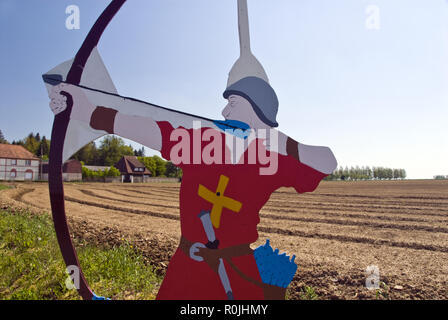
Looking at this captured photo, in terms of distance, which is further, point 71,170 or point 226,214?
point 71,170

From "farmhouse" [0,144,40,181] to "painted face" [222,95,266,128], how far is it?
146 ft

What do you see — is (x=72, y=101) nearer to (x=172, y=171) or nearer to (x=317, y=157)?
(x=317, y=157)

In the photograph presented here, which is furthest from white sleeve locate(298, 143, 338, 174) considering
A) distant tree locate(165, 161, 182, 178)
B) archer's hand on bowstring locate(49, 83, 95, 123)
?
distant tree locate(165, 161, 182, 178)

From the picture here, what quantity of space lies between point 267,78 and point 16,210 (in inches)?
379

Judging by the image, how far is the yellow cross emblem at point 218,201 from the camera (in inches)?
72.6

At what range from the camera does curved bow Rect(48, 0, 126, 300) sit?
1956 millimetres

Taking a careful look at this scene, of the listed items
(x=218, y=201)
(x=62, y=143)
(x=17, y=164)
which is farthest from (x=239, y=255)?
(x=17, y=164)

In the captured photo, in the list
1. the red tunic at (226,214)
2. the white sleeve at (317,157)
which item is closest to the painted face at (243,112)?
the red tunic at (226,214)

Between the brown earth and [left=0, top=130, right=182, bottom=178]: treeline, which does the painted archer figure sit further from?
[left=0, top=130, right=182, bottom=178]: treeline

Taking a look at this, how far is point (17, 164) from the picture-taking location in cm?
3816

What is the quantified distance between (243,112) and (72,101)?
1.21 metres

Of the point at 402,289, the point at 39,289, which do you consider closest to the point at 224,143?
the point at 39,289

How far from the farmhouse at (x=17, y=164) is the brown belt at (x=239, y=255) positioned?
1746 inches

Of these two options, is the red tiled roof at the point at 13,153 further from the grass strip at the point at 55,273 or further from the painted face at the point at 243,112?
the painted face at the point at 243,112
